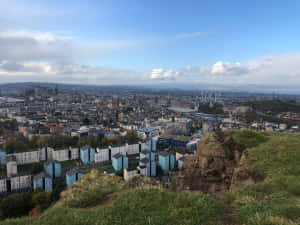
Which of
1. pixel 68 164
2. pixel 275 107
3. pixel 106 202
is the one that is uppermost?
pixel 106 202

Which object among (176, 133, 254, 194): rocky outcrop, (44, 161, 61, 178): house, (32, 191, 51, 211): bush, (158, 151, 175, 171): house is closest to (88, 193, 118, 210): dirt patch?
(176, 133, 254, 194): rocky outcrop

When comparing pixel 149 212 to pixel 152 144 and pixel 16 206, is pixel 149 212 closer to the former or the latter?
pixel 16 206

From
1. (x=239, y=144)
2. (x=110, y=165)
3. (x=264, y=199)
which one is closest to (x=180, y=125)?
(x=110, y=165)

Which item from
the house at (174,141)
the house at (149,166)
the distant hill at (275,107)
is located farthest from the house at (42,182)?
the distant hill at (275,107)

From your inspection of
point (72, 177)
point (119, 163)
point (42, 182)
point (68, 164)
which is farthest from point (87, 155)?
point (42, 182)

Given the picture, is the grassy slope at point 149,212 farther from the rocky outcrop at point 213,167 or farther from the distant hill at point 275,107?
the distant hill at point 275,107

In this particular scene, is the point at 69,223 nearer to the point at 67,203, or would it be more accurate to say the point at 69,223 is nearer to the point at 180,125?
the point at 67,203
